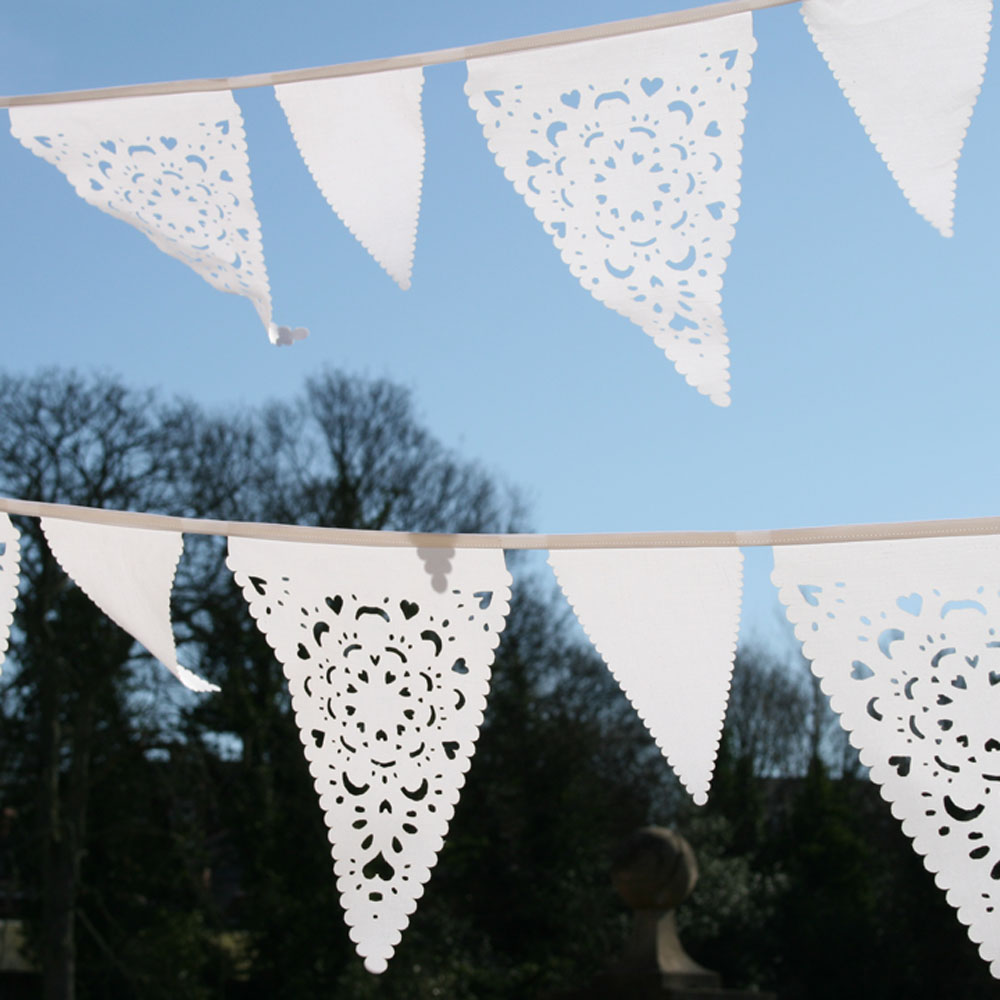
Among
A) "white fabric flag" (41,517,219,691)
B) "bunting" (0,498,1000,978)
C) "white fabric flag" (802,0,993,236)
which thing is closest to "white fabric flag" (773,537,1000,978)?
"bunting" (0,498,1000,978)

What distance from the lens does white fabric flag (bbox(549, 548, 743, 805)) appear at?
6.97 feet

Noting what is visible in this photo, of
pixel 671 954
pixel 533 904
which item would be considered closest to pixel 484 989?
pixel 533 904

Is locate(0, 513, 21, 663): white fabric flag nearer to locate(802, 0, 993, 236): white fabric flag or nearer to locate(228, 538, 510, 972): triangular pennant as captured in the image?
locate(228, 538, 510, 972): triangular pennant

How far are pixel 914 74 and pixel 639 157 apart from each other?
45 centimetres

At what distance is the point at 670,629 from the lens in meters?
2.16

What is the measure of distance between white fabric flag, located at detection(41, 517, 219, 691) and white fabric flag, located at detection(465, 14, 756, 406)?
0.96m

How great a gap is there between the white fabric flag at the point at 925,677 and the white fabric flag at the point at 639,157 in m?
0.44

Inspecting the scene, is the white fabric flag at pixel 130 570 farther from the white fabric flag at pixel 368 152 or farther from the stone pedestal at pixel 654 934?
the stone pedestal at pixel 654 934

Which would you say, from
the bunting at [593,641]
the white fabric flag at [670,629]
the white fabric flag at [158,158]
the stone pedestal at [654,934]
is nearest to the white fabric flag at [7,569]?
the bunting at [593,641]

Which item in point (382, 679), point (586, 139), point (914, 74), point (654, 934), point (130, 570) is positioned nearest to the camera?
point (914, 74)

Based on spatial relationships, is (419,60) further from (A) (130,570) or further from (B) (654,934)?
(B) (654,934)

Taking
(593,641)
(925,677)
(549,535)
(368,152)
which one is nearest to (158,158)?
(368,152)

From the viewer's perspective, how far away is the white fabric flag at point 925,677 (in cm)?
187

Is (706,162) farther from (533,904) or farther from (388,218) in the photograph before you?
(533,904)
